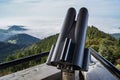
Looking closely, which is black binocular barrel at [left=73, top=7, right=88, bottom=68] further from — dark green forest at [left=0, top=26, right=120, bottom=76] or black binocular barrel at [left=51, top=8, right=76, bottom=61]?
dark green forest at [left=0, top=26, right=120, bottom=76]

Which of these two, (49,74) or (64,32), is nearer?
(64,32)

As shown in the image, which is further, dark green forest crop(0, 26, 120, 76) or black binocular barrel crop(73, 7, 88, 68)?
dark green forest crop(0, 26, 120, 76)

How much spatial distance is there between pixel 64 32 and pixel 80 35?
0.21 feet

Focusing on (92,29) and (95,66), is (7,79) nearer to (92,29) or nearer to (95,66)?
(95,66)

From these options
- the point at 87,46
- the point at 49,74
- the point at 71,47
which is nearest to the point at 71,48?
→ the point at 71,47

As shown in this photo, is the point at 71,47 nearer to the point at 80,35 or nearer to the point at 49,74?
the point at 80,35

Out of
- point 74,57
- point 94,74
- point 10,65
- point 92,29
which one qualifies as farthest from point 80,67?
point 92,29

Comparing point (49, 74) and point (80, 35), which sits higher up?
point (80, 35)

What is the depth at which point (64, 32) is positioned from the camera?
2.84 ft

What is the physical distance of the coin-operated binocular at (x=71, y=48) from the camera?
0.78 m

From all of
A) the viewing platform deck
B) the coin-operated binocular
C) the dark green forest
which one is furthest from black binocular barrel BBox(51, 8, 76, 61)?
the viewing platform deck

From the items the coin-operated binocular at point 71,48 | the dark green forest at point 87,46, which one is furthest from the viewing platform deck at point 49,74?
the coin-operated binocular at point 71,48

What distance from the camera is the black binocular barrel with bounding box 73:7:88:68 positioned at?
2.55 ft

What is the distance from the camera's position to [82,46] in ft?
2.66
